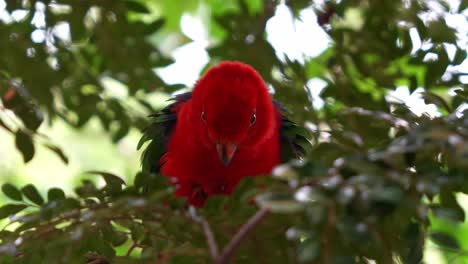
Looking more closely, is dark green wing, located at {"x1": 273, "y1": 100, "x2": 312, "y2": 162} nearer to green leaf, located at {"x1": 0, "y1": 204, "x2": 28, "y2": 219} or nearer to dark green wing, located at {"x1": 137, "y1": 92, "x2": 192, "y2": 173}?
dark green wing, located at {"x1": 137, "y1": 92, "x2": 192, "y2": 173}

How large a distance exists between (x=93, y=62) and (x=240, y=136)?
990 millimetres

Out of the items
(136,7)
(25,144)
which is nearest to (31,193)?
(25,144)

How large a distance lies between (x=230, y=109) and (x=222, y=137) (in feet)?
0.33

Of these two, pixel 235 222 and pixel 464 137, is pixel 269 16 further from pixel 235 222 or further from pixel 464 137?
pixel 464 137

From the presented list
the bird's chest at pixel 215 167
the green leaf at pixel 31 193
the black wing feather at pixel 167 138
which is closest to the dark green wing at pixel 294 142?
the black wing feather at pixel 167 138

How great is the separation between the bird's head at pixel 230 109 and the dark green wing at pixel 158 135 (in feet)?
0.80

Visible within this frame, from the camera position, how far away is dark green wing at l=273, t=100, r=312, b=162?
271 centimetres

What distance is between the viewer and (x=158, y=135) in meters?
2.79

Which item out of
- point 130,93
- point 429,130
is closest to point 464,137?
point 429,130

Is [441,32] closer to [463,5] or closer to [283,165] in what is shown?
[463,5]

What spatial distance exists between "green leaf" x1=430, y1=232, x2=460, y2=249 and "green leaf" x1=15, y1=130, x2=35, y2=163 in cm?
119

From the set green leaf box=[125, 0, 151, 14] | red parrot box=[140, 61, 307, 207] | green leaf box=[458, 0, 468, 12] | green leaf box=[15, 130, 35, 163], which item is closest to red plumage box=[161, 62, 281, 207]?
red parrot box=[140, 61, 307, 207]

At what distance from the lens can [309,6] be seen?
2627 mm

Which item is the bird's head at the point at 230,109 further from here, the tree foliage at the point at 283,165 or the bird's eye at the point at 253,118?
the tree foliage at the point at 283,165
